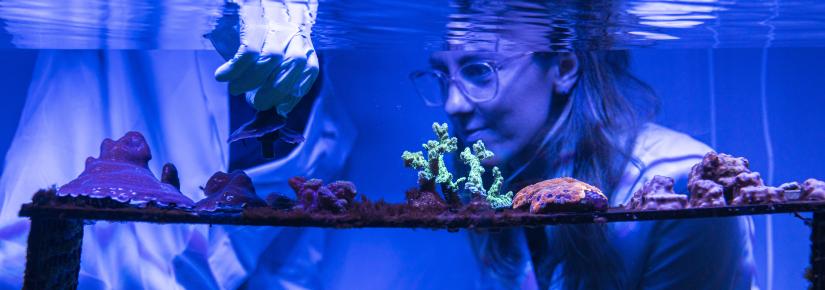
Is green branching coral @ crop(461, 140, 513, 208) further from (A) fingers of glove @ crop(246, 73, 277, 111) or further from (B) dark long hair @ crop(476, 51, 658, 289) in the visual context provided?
(A) fingers of glove @ crop(246, 73, 277, 111)

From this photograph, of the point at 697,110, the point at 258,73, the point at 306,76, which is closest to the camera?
the point at 258,73

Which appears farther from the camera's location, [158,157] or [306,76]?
[158,157]

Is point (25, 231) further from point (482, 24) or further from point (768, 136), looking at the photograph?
point (768, 136)

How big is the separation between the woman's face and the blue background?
21cm

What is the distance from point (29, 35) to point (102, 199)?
2853 millimetres

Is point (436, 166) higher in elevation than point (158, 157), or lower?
lower

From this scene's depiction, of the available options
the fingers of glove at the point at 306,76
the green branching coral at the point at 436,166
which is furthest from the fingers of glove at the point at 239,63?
the green branching coral at the point at 436,166

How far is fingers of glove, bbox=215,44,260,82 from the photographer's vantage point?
300cm

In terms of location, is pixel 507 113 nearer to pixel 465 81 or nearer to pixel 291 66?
pixel 465 81

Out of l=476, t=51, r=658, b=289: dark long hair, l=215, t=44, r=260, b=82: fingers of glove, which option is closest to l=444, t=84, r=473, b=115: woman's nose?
l=476, t=51, r=658, b=289: dark long hair

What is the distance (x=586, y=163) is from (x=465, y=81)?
1.22m

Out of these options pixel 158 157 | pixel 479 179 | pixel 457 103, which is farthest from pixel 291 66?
pixel 158 157

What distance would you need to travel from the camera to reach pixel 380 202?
11.1 ft

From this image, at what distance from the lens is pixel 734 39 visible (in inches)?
210
